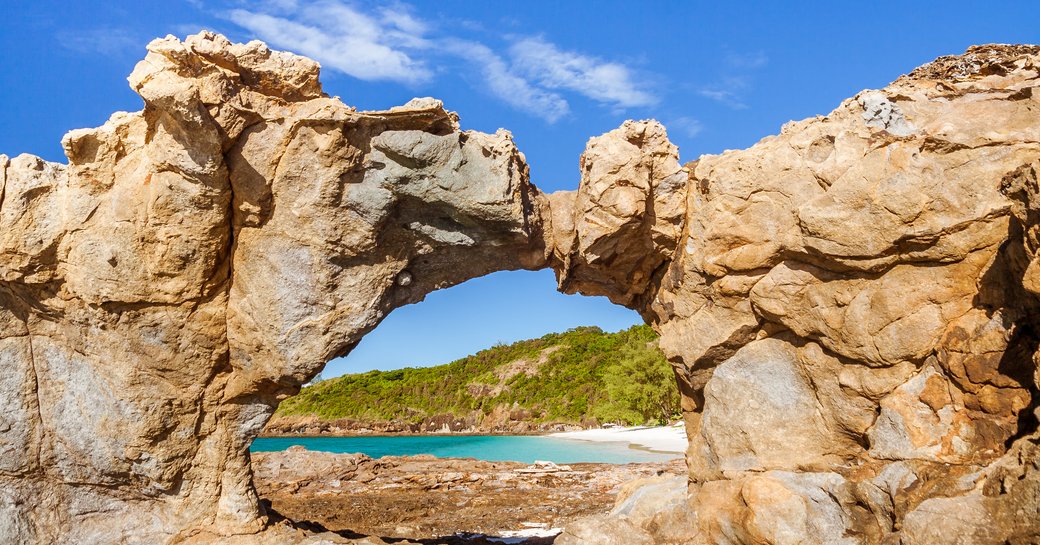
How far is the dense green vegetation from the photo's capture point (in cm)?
4409

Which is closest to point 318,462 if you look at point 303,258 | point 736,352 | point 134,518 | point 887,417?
point 134,518

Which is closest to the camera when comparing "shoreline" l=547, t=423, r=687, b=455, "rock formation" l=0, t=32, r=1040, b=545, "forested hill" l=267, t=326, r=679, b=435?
"rock formation" l=0, t=32, r=1040, b=545

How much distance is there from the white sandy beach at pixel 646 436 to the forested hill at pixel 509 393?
33.9 inches

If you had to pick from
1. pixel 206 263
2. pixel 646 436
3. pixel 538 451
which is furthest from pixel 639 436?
pixel 206 263

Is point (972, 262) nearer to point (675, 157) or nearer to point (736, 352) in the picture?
point (736, 352)

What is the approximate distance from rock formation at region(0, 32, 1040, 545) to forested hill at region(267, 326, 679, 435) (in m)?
33.9

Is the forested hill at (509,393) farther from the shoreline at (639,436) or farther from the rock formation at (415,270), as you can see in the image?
the rock formation at (415,270)

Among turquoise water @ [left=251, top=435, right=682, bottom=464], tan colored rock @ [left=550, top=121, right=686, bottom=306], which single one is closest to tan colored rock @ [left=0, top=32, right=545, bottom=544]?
tan colored rock @ [left=550, top=121, right=686, bottom=306]

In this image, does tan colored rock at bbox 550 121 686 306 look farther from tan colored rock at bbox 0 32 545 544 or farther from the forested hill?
the forested hill

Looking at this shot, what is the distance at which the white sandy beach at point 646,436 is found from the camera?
38719mm

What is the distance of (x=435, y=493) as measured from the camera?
68.0ft

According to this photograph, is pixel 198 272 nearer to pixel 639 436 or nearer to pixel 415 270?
pixel 415 270

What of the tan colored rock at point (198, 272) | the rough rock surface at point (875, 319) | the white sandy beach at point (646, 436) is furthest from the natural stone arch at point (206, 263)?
the white sandy beach at point (646, 436)

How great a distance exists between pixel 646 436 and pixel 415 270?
36.5 m
